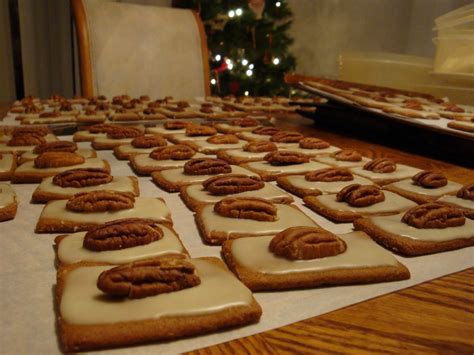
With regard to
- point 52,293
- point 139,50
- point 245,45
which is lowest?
point 52,293

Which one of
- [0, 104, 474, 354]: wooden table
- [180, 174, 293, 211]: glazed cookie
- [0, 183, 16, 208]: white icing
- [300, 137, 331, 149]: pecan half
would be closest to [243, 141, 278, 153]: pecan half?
[300, 137, 331, 149]: pecan half

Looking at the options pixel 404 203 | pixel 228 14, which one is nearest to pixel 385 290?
pixel 404 203

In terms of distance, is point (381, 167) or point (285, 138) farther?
point (285, 138)

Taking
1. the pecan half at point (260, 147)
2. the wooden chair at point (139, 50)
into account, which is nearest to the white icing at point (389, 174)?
the pecan half at point (260, 147)

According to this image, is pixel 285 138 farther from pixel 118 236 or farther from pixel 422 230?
pixel 118 236

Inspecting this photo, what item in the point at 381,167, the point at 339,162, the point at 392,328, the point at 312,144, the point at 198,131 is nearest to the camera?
the point at 392,328

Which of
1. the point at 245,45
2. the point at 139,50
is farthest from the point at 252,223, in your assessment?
the point at 245,45
